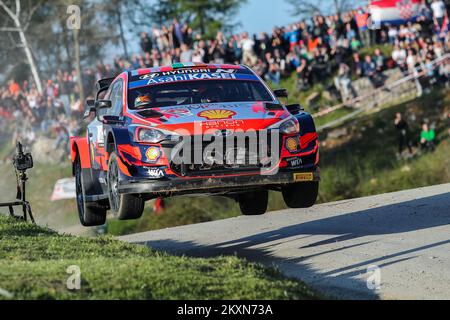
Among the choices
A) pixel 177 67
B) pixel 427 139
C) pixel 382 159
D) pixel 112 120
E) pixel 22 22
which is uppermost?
pixel 22 22

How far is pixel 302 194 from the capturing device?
35.9ft

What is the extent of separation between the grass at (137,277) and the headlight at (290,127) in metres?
1.72

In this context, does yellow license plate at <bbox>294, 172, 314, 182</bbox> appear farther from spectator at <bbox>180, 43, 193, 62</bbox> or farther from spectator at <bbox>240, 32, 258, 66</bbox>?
spectator at <bbox>240, 32, 258, 66</bbox>

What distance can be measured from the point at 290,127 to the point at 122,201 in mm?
1982

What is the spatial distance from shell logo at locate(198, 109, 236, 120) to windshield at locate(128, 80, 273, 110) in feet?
2.01

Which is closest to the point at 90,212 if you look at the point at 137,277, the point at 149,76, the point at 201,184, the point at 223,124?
the point at 149,76

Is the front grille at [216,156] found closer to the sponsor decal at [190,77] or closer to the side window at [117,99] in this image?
the side window at [117,99]

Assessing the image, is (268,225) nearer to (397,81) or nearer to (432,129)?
(432,129)

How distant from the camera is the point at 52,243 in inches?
432

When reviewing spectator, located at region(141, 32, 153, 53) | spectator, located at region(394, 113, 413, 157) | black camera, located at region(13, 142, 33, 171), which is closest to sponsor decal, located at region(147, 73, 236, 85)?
black camera, located at region(13, 142, 33, 171)

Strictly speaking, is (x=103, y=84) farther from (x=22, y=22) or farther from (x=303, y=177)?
(x=22, y=22)

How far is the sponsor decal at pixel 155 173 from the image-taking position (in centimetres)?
1001
